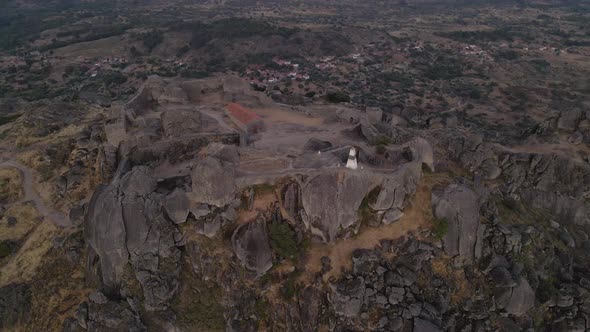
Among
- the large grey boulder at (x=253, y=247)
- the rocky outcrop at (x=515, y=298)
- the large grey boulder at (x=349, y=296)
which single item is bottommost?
the rocky outcrop at (x=515, y=298)

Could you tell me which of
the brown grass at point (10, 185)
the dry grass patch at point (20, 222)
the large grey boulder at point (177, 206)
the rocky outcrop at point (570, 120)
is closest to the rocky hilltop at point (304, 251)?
the large grey boulder at point (177, 206)

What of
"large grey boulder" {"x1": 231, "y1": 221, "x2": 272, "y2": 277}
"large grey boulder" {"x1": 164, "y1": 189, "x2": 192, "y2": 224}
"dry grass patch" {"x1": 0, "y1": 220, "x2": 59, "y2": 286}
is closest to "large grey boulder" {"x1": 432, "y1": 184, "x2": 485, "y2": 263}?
"large grey boulder" {"x1": 231, "y1": 221, "x2": 272, "y2": 277}

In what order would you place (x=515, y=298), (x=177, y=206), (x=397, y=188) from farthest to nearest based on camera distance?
1. (x=515, y=298)
2. (x=397, y=188)
3. (x=177, y=206)

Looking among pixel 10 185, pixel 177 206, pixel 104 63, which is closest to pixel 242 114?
pixel 177 206

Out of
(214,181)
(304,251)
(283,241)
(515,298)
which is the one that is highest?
(214,181)

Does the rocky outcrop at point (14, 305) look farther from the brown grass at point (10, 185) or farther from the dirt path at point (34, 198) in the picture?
the brown grass at point (10, 185)

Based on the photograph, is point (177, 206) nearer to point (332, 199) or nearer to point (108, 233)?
point (108, 233)

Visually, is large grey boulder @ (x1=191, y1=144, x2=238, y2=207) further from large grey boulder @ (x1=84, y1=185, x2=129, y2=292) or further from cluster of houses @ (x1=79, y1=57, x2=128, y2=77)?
cluster of houses @ (x1=79, y1=57, x2=128, y2=77)
